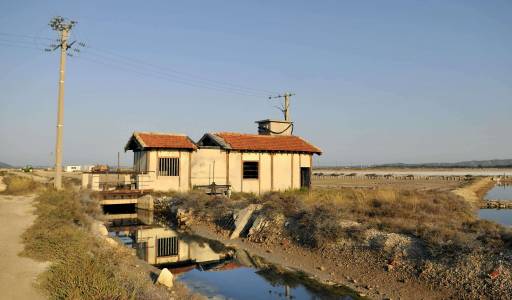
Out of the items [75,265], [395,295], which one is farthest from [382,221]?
[75,265]

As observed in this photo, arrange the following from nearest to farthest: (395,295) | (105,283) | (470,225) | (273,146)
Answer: (105,283), (395,295), (470,225), (273,146)

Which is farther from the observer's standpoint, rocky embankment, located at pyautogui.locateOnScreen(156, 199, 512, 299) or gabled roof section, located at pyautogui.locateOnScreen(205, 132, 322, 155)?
gabled roof section, located at pyautogui.locateOnScreen(205, 132, 322, 155)

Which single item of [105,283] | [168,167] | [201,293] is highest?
[168,167]

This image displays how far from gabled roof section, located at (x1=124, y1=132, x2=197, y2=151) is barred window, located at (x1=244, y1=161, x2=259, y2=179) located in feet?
14.2

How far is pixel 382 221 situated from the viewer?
1630cm

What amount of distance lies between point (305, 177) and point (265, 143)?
4.87m

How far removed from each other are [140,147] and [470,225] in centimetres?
2079

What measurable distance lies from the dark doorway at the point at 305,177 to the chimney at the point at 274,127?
14.2 feet

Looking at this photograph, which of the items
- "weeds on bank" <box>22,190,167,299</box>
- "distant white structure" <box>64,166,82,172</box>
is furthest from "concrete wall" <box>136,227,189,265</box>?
"distant white structure" <box>64,166,82,172</box>

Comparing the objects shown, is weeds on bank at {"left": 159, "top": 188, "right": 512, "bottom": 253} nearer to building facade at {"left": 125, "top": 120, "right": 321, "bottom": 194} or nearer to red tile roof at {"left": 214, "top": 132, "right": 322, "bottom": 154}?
building facade at {"left": 125, "top": 120, "right": 321, "bottom": 194}

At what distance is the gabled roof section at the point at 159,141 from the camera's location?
2658cm

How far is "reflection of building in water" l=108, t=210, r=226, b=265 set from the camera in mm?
15867

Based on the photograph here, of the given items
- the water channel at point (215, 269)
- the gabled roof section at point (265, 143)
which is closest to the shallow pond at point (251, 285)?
the water channel at point (215, 269)

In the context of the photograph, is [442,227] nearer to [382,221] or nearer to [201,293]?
[382,221]
